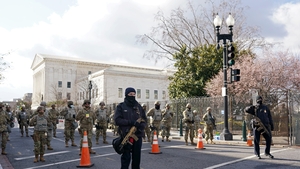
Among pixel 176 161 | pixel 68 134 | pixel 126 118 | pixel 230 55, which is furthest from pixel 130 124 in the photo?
pixel 230 55

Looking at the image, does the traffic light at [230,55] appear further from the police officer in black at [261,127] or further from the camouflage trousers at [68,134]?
the camouflage trousers at [68,134]

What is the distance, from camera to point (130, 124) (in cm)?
659

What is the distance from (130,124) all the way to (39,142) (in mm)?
5508

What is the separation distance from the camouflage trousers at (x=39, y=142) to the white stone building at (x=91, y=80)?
54.2 meters

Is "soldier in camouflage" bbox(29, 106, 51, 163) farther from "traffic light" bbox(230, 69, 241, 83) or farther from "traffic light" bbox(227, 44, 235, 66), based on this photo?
"traffic light" bbox(227, 44, 235, 66)

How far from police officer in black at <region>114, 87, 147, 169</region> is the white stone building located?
58897 millimetres

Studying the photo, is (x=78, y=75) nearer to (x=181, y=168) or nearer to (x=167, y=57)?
(x=167, y=57)

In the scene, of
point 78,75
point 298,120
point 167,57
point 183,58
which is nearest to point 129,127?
point 298,120

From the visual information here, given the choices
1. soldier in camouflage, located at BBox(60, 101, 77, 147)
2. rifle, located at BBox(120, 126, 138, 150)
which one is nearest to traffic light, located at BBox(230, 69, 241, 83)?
soldier in camouflage, located at BBox(60, 101, 77, 147)

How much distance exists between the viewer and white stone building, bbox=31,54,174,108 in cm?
7194

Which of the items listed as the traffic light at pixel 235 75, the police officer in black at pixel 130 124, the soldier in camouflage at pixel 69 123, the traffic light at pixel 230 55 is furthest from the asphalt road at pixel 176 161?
the traffic light at pixel 230 55

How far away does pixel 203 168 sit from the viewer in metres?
8.82

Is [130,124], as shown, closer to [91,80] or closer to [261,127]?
[261,127]

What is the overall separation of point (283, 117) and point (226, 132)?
2.91 m
